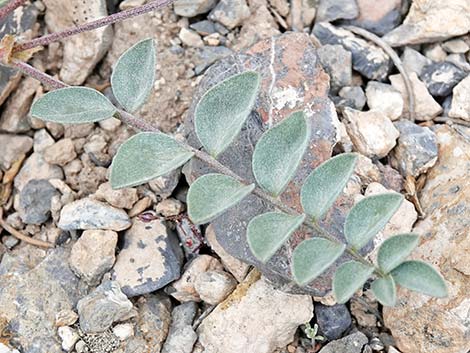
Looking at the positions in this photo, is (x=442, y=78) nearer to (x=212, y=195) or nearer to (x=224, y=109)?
(x=224, y=109)

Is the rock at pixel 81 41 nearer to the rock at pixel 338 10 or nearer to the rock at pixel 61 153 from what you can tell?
the rock at pixel 61 153

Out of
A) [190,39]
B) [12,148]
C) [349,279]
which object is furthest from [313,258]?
[12,148]

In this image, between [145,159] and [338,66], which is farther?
[338,66]

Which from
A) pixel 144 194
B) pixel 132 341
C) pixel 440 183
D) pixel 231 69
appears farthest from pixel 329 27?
pixel 132 341

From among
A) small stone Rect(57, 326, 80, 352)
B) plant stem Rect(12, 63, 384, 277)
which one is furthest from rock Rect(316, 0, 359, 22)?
small stone Rect(57, 326, 80, 352)

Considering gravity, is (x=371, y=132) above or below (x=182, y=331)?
above

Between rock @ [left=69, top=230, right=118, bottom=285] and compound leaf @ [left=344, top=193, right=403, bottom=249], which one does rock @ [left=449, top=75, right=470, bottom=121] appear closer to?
compound leaf @ [left=344, top=193, right=403, bottom=249]
